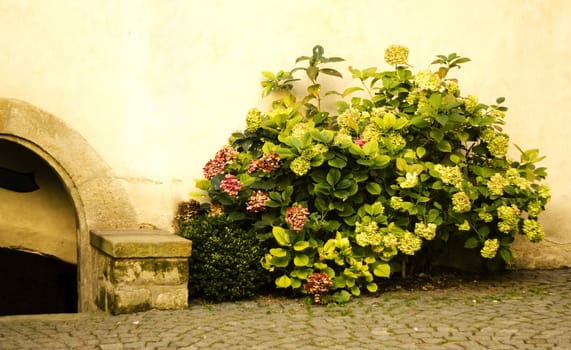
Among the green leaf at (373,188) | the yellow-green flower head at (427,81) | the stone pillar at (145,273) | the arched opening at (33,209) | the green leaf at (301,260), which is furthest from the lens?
the arched opening at (33,209)

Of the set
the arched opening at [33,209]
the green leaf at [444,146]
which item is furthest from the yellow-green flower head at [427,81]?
the arched opening at [33,209]

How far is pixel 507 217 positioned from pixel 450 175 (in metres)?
0.53

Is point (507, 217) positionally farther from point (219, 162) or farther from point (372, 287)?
point (219, 162)

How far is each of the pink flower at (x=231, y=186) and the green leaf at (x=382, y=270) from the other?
1221 mm

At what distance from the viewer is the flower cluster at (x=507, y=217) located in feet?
21.4

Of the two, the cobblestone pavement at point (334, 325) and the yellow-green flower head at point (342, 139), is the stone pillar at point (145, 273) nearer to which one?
the cobblestone pavement at point (334, 325)

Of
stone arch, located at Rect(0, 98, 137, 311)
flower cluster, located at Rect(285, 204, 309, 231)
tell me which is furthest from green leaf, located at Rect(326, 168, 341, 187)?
stone arch, located at Rect(0, 98, 137, 311)

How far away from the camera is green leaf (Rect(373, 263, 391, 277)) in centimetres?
651

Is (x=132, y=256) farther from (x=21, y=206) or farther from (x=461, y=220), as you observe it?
(x=461, y=220)

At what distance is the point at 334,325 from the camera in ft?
18.2

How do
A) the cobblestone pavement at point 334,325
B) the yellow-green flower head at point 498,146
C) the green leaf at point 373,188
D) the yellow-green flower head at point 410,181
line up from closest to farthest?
the cobblestone pavement at point 334,325 → the yellow-green flower head at point 410,181 → the green leaf at point 373,188 → the yellow-green flower head at point 498,146

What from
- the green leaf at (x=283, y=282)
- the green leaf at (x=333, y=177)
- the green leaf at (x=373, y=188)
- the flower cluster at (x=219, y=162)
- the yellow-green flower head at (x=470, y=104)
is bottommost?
the green leaf at (x=283, y=282)

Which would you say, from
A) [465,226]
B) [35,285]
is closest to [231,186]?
[465,226]

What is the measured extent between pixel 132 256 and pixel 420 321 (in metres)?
2.02
